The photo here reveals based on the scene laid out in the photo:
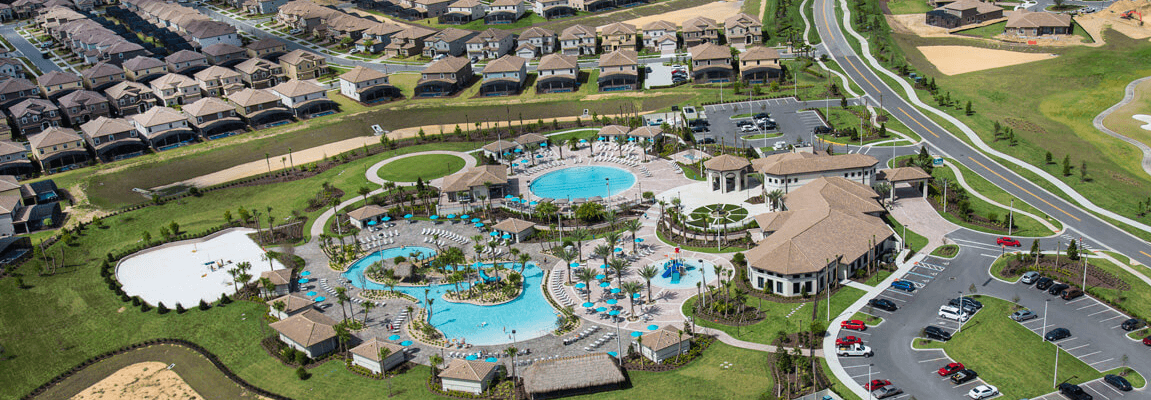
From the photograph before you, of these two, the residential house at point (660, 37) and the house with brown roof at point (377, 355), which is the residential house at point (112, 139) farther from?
the residential house at point (660, 37)

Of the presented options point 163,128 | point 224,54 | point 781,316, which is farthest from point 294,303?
point 224,54

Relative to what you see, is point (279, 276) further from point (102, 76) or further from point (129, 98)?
point (102, 76)

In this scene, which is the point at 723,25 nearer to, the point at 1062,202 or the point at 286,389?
the point at 1062,202

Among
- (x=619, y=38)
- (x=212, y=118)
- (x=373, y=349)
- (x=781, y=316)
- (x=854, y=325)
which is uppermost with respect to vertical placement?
(x=619, y=38)

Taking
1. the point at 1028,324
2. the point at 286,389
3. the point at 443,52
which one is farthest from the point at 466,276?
the point at 443,52

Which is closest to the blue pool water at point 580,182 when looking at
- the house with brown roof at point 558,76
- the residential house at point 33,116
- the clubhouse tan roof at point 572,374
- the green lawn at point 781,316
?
the green lawn at point 781,316

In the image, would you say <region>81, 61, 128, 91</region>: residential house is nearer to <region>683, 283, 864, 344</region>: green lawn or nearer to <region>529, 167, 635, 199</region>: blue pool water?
<region>529, 167, 635, 199</region>: blue pool water
